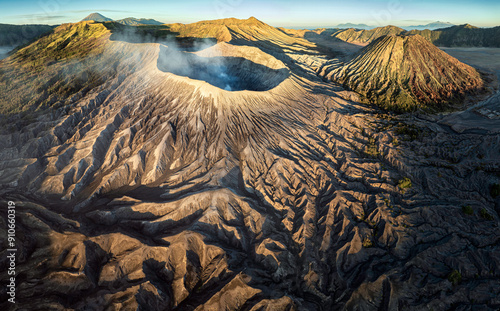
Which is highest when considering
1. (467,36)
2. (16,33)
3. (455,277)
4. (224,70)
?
(467,36)

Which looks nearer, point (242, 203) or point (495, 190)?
point (495, 190)

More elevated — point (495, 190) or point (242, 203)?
point (495, 190)

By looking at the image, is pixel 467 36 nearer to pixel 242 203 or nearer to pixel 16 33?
pixel 242 203

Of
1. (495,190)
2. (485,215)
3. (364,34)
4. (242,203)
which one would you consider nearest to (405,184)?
(485,215)

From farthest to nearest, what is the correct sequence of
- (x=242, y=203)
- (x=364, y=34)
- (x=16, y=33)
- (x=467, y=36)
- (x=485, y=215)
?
1. (x=364, y=34)
2. (x=16, y=33)
3. (x=467, y=36)
4. (x=242, y=203)
5. (x=485, y=215)

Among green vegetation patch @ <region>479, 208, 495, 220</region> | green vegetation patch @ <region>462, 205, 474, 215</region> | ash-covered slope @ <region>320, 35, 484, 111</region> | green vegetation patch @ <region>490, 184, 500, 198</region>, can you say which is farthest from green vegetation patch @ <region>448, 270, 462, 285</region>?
ash-covered slope @ <region>320, 35, 484, 111</region>

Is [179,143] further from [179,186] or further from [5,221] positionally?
[5,221]
